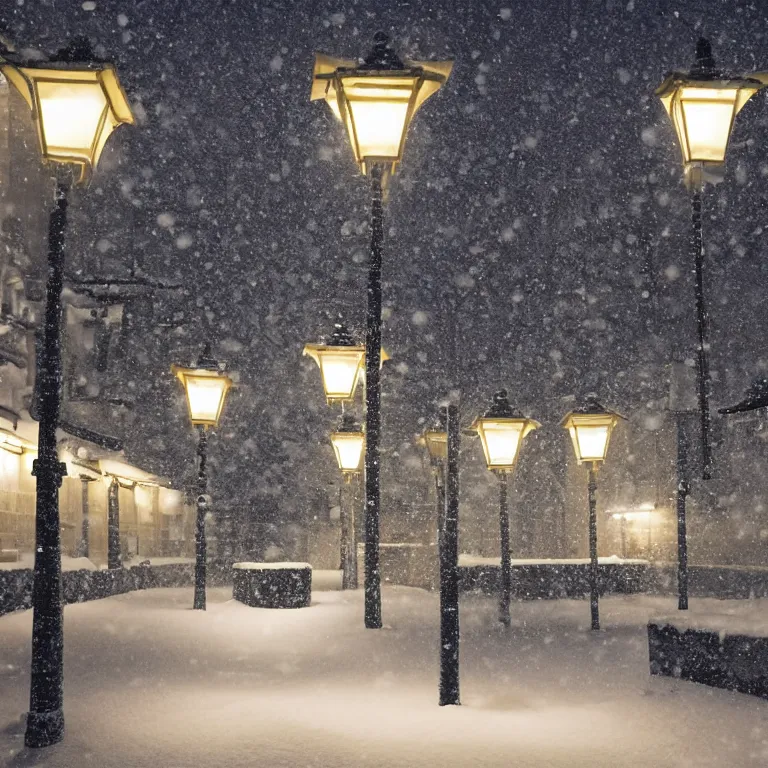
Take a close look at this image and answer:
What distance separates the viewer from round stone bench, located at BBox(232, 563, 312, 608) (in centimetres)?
1441

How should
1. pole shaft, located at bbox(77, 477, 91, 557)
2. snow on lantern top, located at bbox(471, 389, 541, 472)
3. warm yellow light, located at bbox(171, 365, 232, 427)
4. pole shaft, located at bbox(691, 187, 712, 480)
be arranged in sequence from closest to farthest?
pole shaft, located at bbox(691, 187, 712, 480) → snow on lantern top, located at bbox(471, 389, 541, 472) → warm yellow light, located at bbox(171, 365, 232, 427) → pole shaft, located at bbox(77, 477, 91, 557)

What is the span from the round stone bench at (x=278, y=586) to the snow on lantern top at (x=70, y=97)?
372 inches

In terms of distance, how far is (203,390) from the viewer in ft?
45.6

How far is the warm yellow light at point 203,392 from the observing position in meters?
13.8

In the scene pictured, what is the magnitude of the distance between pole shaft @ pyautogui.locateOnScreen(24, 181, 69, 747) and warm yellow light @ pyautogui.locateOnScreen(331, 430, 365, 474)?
11.4m

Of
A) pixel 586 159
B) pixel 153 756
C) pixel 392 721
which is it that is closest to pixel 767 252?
pixel 586 159

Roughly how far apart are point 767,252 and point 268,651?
17609mm

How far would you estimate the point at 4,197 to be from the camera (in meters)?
19.8

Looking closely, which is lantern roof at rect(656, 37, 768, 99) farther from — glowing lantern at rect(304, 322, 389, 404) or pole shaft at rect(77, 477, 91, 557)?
pole shaft at rect(77, 477, 91, 557)

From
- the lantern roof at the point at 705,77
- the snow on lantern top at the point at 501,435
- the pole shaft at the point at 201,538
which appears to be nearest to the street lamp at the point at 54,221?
the lantern roof at the point at 705,77

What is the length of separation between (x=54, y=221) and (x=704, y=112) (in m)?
5.22

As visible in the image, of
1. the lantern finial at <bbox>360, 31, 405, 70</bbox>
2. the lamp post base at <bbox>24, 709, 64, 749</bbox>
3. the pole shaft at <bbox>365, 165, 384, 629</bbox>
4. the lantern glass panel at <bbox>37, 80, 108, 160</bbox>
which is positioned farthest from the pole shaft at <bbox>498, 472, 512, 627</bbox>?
the lantern glass panel at <bbox>37, 80, 108, 160</bbox>

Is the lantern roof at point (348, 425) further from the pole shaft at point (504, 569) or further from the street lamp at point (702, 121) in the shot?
the street lamp at point (702, 121)

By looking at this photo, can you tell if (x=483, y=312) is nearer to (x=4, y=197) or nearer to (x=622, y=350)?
(x=622, y=350)
